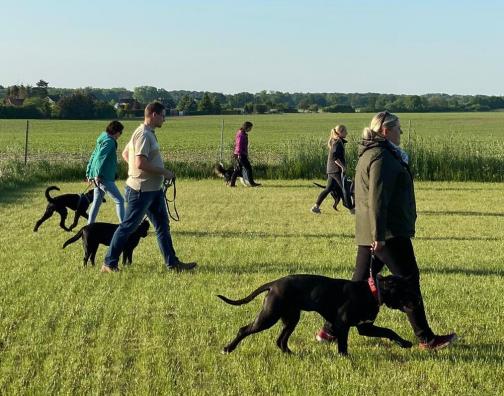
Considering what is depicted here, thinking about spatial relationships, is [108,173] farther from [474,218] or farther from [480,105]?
[480,105]

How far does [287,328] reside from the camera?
514 centimetres

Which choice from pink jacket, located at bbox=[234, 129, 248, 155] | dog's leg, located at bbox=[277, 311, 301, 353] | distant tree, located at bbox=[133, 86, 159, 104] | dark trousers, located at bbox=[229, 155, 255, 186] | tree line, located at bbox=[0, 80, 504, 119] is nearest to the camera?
dog's leg, located at bbox=[277, 311, 301, 353]

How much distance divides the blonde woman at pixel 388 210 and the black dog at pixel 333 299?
8 centimetres

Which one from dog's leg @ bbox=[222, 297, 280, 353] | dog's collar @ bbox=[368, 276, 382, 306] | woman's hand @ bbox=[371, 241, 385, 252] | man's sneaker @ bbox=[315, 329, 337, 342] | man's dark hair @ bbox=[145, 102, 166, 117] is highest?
man's dark hair @ bbox=[145, 102, 166, 117]

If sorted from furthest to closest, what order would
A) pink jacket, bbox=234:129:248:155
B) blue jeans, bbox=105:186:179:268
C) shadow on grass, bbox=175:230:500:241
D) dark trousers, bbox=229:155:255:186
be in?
1. dark trousers, bbox=229:155:255:186
2. pink jacket, bbox=234:129:248:155
3. shadow on grass, bbox=175:230:500:241
4. blue jeans, bbox=105:186:179:268

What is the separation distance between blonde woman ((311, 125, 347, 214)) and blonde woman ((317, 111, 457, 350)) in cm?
738

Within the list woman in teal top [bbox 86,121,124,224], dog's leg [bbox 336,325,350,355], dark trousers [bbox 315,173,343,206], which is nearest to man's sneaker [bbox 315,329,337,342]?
dog's leg [bbox 336,325,350,355]

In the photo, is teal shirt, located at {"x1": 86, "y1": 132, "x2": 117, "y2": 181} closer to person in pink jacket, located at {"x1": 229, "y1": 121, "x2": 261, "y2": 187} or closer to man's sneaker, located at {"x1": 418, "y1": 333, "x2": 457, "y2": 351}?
man's sneaker, located at {"x1": 418, "y1": 333, "x2": 457, "y2": 351}

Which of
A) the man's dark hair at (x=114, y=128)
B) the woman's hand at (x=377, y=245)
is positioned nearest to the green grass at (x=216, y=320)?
the woman's hand at (x=377, y=245)

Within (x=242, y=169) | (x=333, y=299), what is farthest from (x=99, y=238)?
(x=242, y=169)

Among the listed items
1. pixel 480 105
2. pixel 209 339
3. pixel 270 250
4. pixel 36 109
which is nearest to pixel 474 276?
pixel 270 250

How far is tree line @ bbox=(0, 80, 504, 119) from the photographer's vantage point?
72500 mm

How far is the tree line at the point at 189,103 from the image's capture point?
238ft

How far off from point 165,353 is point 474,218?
9065 mm
